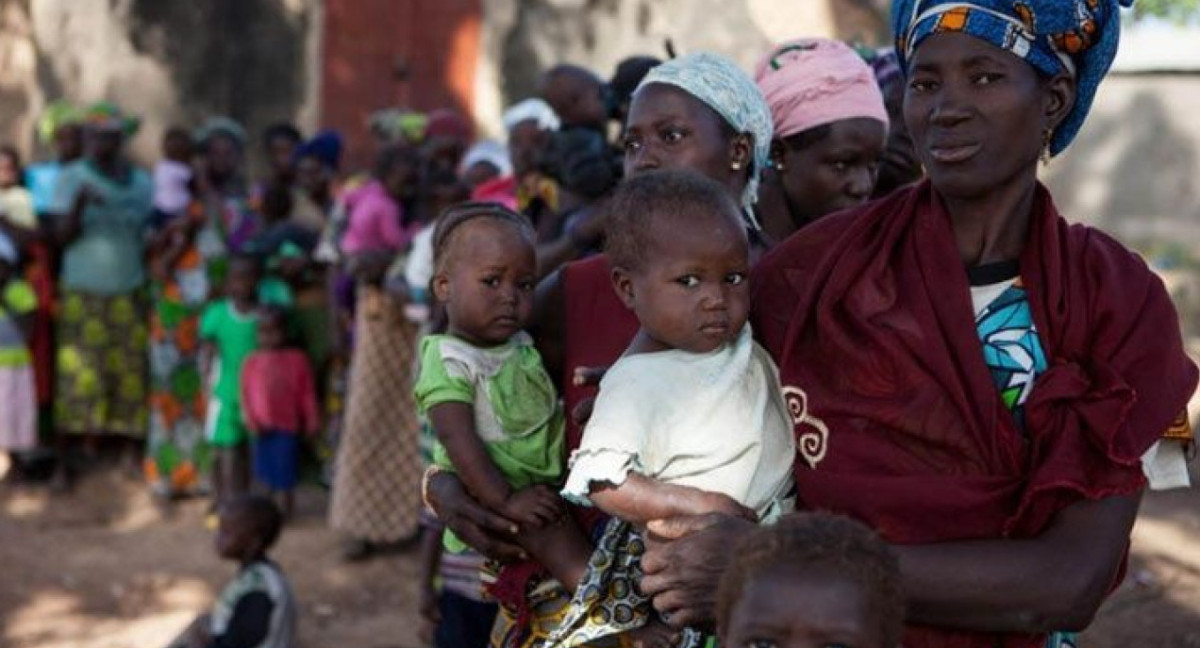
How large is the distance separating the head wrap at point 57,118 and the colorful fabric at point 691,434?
7.48 meters

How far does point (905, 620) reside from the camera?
2.26 meters

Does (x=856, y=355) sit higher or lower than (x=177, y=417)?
higher

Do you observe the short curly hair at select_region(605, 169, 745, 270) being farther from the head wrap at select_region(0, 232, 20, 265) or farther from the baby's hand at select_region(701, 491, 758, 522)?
the head wrap at select_region(0, 232, 20, 265)

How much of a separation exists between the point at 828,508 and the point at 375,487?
5.69 meters

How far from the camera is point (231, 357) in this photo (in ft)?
27.7

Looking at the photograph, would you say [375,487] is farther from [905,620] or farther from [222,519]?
[905,620]

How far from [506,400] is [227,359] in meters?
5.81

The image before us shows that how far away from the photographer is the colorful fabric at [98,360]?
9148 mm

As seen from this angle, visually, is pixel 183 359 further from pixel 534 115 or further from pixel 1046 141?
→ pixel 1046 141

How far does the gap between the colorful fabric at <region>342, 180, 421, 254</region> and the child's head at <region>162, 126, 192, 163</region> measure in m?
2.00

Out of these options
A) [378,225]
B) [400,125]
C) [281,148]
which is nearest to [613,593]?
[378,225]

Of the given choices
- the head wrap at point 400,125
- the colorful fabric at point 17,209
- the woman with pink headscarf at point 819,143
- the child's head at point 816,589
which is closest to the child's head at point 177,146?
the colorful fabric at point 17,209

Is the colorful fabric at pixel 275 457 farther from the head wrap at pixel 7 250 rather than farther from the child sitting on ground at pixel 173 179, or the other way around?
the head wrap at pixel 7 250

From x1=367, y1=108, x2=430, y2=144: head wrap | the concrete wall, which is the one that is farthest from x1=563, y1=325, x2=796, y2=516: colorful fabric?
the concrete wall
